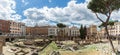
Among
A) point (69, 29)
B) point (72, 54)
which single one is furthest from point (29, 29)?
point (72, 54)

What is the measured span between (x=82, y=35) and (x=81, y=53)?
7653 centimetres

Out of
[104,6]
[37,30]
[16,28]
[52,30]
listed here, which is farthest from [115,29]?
[104,6]

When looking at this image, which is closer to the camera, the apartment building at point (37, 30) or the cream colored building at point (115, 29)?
the cream colored building at point (115, 29)

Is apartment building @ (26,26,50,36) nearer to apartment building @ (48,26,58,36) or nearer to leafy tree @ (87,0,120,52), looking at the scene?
apartment building @ (48,26,58,36)

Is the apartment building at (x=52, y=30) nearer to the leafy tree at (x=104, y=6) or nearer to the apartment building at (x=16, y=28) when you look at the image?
the apartment building at (x=16, y=28)

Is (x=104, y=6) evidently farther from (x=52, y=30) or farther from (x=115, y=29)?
(x=52, y=30)

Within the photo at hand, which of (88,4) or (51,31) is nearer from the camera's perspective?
(88,4)

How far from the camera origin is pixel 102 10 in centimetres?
2838

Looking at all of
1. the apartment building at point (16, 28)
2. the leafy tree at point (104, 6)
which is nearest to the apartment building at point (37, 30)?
the apartment building at point (16, 28)

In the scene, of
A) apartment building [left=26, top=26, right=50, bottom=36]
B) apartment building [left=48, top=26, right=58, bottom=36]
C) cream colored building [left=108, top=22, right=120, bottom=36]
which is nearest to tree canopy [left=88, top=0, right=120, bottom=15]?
cream colored building [left=108, top=22, right=120, bottom=36]

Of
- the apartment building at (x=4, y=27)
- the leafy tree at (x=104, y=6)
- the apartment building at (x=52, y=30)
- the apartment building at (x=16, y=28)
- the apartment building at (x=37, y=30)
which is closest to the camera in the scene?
the leafy tree at (x=104, y=6)

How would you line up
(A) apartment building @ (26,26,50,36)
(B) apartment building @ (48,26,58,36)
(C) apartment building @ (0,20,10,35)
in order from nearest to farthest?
(C) apartment building @ (0,20,10,35) → (A) apartment building @ (26,26,50,36) → (B) apartment building @ (48,26,58,36)

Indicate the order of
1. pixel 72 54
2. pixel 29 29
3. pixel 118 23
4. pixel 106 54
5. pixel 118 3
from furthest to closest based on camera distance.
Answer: pixel 29 29 → pixel 118 23 → pixel 72 54 → pixel 106 54 → pixel 118 3

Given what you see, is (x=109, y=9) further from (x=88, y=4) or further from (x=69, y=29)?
(x=69, y=29)
